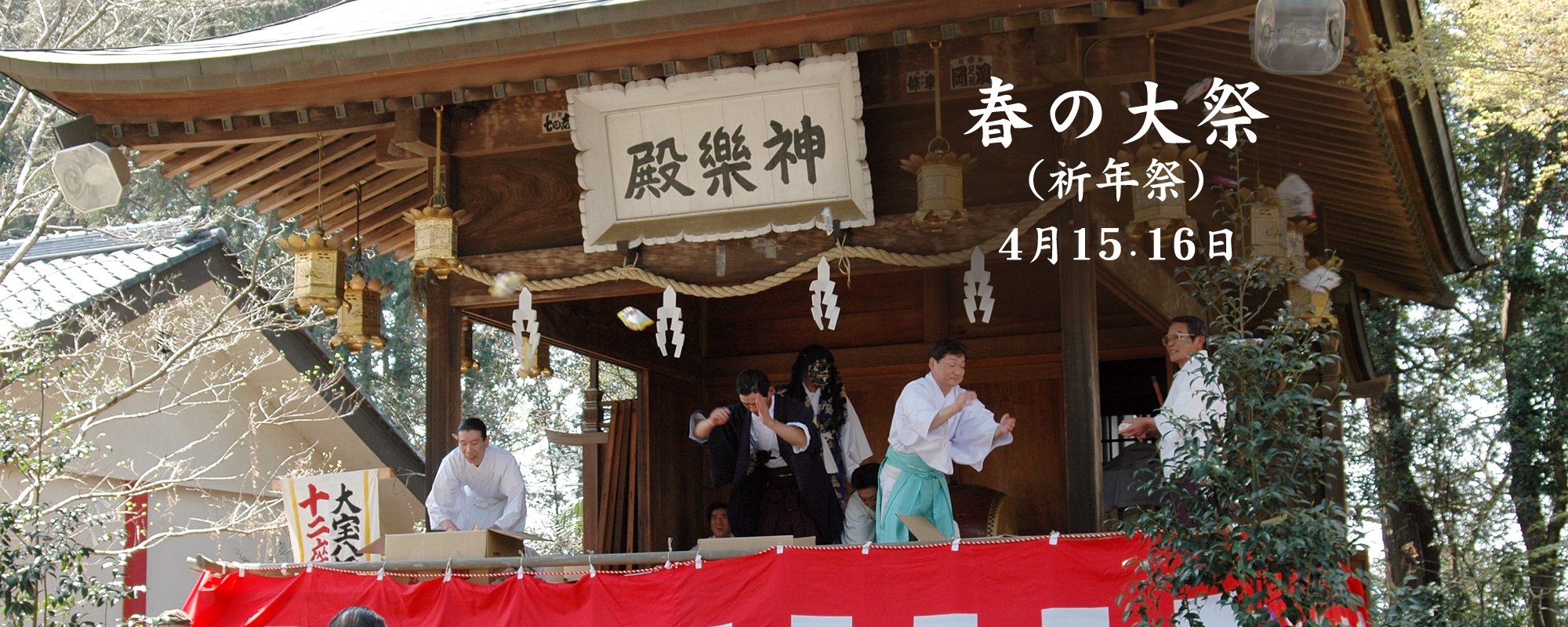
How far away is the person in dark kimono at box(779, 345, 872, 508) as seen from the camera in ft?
21.8

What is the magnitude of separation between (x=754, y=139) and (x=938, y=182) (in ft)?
3.01

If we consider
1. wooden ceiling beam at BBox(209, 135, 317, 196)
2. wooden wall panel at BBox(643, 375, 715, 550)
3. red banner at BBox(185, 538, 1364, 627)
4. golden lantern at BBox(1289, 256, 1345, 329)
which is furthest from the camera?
wooden wall panel at BBox(643, 375, 715, 550)

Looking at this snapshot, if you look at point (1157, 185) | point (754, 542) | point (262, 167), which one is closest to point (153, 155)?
point (262, 167)

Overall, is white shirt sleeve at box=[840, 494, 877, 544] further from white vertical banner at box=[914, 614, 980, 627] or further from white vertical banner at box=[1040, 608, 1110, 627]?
white vertical banner at box=[1040, 608, 1110, 627]

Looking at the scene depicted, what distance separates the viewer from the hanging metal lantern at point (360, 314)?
692cm

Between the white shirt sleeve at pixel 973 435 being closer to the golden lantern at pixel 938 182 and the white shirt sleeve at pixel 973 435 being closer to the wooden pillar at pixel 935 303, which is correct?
the golden lantern at pixel 938 182

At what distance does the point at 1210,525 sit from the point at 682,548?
5.17 m

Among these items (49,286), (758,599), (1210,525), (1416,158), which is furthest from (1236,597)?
(49,286)

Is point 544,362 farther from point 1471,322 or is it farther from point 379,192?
point 1471,322

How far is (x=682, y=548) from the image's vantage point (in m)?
8.76

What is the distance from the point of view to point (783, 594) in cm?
518

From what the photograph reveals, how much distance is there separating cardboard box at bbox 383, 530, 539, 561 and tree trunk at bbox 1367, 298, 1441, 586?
965 cm

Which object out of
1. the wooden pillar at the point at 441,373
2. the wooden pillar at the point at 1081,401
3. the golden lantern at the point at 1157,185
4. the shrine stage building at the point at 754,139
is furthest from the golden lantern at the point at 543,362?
the golden lantern at the point at 1157,185

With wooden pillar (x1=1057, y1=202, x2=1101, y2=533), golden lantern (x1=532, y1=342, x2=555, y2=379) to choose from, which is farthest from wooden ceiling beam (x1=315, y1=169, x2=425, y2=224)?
wooden pillar (x1=1057, y1=202, x2=1101, y2=533)
